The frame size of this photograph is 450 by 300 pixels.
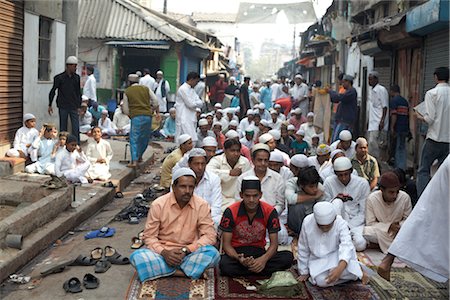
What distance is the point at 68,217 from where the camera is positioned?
24.3 feet

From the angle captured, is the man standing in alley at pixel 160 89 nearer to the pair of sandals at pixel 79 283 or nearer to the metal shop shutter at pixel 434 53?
the metal shop shutter at pixel 434 53

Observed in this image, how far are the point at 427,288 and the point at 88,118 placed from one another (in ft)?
37.9

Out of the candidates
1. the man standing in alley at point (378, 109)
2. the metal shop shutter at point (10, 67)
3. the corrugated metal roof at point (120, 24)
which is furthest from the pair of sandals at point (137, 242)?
the corrugated metal roof at point (120, 24)

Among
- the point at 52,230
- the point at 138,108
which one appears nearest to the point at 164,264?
the point at 52,230

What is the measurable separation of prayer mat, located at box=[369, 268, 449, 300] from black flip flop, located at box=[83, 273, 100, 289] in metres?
2.39

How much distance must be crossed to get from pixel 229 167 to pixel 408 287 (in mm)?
2869

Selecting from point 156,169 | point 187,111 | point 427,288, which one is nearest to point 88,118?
point 156,169

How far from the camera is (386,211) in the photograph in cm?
675

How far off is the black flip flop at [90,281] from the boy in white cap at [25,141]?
469cm

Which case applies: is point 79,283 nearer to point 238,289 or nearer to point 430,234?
point 238,289

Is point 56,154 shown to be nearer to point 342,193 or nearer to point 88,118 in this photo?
point 342,193

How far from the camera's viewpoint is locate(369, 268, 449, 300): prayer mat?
5234 millimetres

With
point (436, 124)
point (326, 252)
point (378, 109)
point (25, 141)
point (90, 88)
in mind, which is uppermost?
point (90, 88)

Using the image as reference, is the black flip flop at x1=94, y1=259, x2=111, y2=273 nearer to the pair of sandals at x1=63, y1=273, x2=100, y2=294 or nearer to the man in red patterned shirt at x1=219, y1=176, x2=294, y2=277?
the pair of sandals at x1=63, y1=273, x2=100, y2=294
